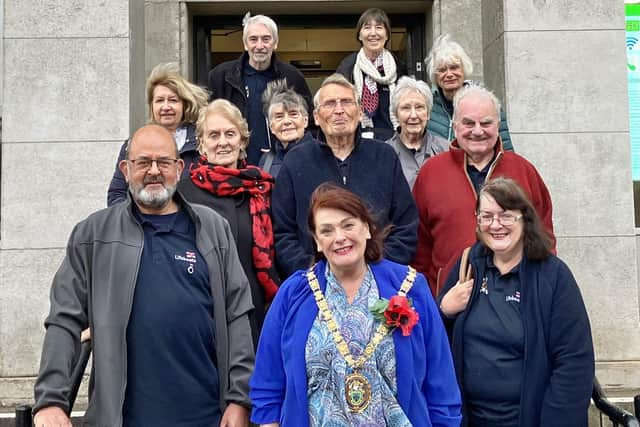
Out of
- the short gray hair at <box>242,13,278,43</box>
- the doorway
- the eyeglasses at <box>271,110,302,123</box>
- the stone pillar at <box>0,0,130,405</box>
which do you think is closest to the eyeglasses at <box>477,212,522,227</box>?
the eyeglasses at <box>271,110,302,123</box>

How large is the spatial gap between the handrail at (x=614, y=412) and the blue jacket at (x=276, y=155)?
2.34m

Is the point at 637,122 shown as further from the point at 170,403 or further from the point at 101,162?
the point at 170,403

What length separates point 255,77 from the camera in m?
6.59

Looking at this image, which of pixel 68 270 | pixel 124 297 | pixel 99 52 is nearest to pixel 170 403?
pixel 124 297

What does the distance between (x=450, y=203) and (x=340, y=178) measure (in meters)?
0.67

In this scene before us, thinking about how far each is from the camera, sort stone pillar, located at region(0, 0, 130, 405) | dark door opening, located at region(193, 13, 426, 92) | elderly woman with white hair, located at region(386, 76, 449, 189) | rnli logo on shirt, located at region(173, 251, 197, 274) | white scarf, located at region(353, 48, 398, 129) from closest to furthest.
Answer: rnli logo on shirt, located at region(173, 251, 197, 274) → elderly woman with white hair, located at region(386, 76, 449, 189) → white scarf, located at region(353, 48, 398, 129) → stone pillar, located at region(0, 0, 130, 405) → dark door opening, located at region(193, 13, 426, 92)

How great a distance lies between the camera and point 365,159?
195 inches

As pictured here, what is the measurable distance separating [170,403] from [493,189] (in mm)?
1840

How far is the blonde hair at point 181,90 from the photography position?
18.4ft

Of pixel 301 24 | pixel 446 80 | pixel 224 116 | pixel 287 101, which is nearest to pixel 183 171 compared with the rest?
pixel 224 116

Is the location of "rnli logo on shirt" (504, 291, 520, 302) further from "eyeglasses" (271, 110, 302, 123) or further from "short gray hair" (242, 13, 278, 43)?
"short gray hair" (242, 13, 278, 43)

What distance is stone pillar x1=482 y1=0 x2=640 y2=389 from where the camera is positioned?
726cm

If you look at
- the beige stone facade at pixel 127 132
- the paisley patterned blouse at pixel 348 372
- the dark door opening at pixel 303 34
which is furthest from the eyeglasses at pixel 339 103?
the dark door opening at pixel 303 34

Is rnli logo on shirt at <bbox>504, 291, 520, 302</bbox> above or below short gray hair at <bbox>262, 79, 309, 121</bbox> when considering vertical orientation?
below
